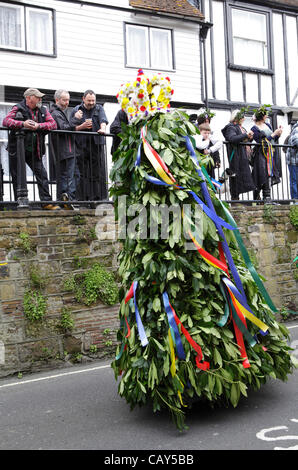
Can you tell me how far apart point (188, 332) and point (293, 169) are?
7.34m

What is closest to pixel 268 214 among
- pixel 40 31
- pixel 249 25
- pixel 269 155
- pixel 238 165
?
pixel 238 165

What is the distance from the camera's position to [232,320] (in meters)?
4.79

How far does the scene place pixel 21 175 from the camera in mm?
7703

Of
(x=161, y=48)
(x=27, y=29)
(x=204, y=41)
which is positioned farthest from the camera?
(x=204, y=41)

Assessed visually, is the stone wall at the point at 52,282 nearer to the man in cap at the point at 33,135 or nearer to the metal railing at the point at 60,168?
the metal railing at the point at 60,168

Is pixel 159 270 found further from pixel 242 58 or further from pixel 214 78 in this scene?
pixel 242 58

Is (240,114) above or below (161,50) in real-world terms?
below

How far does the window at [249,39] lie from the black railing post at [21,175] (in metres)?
11.3

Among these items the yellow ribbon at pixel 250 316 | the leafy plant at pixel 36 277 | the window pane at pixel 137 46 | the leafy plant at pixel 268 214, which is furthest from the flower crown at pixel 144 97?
the window pane at pixel 137 46

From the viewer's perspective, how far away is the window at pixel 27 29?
13.6 meters

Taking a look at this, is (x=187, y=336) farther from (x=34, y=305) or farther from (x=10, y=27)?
(x=10, y=27)

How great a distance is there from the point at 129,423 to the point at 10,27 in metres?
11.7

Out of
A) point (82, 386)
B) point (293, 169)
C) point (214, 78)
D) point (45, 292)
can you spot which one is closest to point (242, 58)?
point (214, 78)

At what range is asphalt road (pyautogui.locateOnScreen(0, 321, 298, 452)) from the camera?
4.26 m
